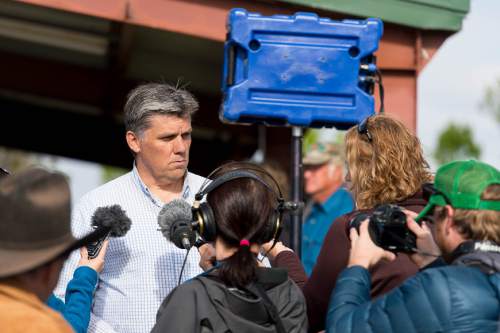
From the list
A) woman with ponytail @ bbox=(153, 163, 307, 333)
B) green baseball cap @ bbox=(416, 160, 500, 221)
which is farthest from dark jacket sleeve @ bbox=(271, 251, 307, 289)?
green baseball cap @ bbox=(416, 160, 500, 221)

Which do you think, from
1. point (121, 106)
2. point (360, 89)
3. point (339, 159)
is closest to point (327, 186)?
point (339, 159)

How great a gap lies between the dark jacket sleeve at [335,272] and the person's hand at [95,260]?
87 centimetres

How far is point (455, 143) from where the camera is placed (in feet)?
163

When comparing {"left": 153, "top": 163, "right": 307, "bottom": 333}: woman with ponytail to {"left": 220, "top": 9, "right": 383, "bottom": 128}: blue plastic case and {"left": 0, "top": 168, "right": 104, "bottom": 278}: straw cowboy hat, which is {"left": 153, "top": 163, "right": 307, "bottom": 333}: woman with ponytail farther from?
{"left": 220, "top": 9, "right": 383, "bottom": 128}: blue plastic case

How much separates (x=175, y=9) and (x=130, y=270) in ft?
9.41

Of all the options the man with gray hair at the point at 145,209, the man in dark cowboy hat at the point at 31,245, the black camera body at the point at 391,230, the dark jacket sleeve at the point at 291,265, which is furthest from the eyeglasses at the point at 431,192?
the man with gray hair at the point at 145,209

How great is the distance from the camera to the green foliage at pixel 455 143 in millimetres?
48594

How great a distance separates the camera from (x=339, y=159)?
860 cm

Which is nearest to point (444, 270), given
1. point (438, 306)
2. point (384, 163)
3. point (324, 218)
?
point (438, 306)

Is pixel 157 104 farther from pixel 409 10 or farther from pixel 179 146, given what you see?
pixel 409 10

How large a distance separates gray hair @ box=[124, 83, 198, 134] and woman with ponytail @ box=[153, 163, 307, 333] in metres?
1.23

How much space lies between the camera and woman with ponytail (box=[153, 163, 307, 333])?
3.05 meters

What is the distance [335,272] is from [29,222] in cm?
135

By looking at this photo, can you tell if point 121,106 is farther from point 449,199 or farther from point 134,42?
point 449,199
